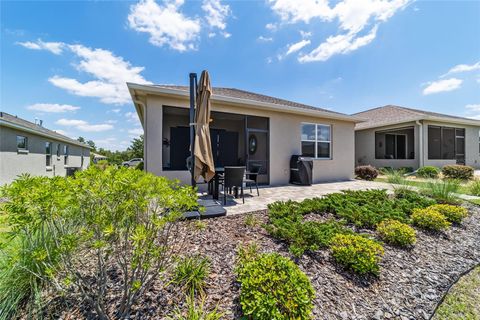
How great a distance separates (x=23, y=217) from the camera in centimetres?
141

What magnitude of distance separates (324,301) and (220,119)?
31.9ft

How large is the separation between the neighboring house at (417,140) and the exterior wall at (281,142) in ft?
18.3

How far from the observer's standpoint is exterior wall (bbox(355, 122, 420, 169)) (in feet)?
41.4

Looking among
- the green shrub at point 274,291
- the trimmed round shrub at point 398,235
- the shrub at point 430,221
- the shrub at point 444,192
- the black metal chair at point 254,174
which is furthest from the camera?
the black metal chair at point 254,174

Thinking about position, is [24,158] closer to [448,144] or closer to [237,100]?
[237,100]

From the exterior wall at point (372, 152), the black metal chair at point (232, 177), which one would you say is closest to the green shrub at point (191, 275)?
the black metal chair at point (232, 177)

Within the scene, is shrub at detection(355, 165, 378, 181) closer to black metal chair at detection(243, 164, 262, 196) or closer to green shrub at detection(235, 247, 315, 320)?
black metal chair at detection(243, 164, 262, 196)

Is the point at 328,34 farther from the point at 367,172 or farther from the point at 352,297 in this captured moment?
the point at 352,297

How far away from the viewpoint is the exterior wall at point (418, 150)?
40.4 feet

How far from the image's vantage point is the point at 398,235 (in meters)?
3.03

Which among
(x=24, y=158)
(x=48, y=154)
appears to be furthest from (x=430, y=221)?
(x=48, y=154)

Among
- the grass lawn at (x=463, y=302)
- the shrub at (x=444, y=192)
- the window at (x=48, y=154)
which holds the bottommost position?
the grass lawn at (x=463, y=302)

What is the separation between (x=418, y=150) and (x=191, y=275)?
1617cm

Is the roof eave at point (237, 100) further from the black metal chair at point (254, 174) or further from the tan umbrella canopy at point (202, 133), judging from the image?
the black metal chair at point (254, 174)
